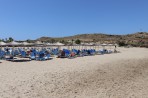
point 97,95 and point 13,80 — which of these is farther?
point 13,80

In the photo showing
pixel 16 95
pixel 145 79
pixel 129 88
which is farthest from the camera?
pixel 145 79

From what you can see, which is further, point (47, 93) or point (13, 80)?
point (13, 80)

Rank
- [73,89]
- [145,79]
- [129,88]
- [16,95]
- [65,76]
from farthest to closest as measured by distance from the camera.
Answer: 1. [145,79]
2. [65,76]
3. [129,88]
4. [73,89]
5. [16,95]

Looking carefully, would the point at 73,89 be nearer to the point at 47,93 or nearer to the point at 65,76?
the point at 47,93

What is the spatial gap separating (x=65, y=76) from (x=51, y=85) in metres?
1.90

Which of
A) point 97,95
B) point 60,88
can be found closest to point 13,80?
point 60,88

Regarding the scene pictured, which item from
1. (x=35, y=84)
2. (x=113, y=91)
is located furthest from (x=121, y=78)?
(x=35, y=84)

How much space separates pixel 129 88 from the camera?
9.48 metres

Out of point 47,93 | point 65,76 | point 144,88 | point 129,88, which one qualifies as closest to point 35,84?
point 47,93

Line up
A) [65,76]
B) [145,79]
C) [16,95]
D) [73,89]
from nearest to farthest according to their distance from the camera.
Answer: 1. [16,95]
2. [73,89]
3. [65,76]
4. [145,79]

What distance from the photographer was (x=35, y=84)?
9.02 metres

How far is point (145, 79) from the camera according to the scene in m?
11.7

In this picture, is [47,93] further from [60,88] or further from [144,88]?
[144,88]

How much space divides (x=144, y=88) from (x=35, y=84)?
4199 millimetres
